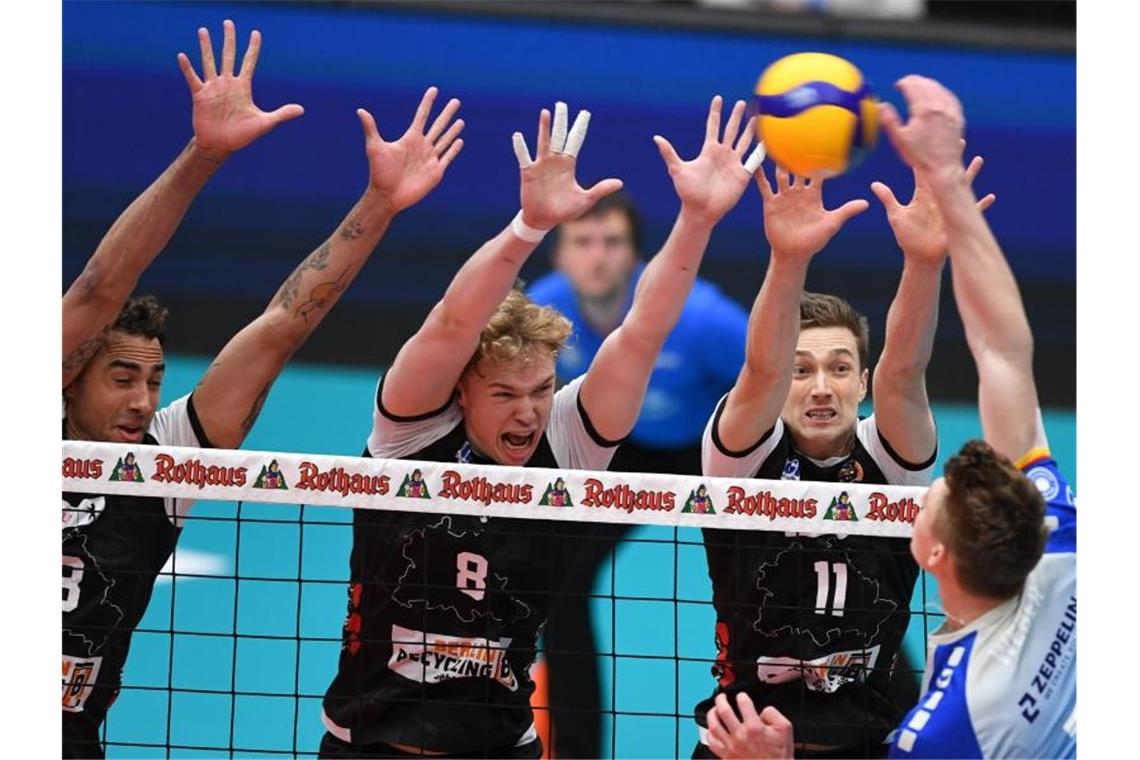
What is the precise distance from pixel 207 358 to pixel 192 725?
2023 millimetres

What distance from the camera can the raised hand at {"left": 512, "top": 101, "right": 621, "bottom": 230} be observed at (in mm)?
4734

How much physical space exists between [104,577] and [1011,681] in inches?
98.6

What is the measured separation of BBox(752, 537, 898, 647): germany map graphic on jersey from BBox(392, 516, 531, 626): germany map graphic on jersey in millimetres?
685

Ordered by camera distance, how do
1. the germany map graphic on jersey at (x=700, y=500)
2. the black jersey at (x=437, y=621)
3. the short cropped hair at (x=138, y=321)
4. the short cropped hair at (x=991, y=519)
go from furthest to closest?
the short cropped hair at (x=138, y=321), the germany map graphic on jersey at (x=700, y=500), the black jersey at (x=437, y=621), the short cropped hair at (x=991, y=519)

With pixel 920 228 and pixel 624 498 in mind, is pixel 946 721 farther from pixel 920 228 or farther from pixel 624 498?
pixel 920 228

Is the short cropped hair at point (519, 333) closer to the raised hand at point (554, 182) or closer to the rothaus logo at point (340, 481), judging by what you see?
the raised hand at point (554, 182)

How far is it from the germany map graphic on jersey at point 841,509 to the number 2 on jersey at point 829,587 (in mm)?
173

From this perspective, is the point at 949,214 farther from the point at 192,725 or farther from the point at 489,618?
the point at 192,725

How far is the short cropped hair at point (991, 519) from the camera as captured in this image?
357 centimetres

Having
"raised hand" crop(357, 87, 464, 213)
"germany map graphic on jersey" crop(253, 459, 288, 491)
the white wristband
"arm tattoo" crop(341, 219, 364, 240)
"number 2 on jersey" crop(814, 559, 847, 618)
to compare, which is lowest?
"number 2 on jersey" crop(814, 559, 847, 618)

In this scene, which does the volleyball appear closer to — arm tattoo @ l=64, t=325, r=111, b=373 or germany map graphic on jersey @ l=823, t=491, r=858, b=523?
germany map graphic on jersey @ l=823, t=491, r=858, b=523

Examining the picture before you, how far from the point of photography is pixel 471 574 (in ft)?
14.9

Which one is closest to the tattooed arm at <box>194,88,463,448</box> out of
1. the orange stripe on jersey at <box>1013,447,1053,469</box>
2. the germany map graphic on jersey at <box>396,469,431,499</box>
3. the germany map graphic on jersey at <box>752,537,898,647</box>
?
the germany map graphic on jersey at <box>396,469,431,499</box>

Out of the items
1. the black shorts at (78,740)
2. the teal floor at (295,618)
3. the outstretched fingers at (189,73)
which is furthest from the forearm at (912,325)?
the teal floor at (295,618)
